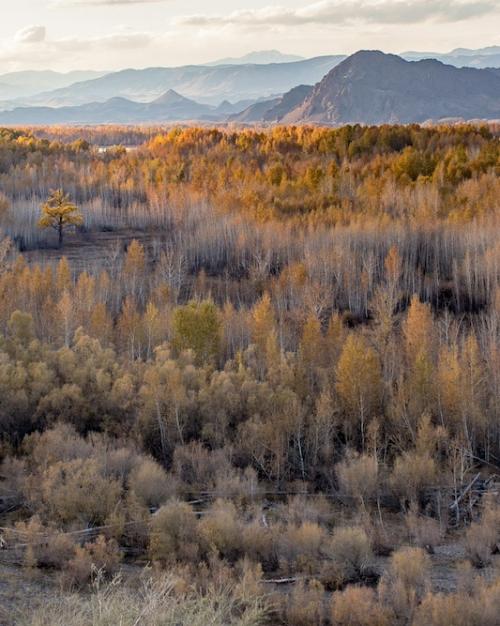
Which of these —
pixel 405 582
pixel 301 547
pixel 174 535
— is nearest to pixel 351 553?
pixel 301 547

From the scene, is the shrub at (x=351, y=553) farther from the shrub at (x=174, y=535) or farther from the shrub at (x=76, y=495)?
the shrub at (x=76, y=495)

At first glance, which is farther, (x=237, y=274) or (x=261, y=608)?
(x=237, y=274)

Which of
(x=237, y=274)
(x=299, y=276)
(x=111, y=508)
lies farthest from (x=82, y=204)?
(x=111, y=508)

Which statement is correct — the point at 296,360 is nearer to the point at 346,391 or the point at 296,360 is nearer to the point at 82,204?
the point at 346,391

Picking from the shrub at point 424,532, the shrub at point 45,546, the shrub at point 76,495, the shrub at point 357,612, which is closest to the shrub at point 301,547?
the shrub at point 357,612

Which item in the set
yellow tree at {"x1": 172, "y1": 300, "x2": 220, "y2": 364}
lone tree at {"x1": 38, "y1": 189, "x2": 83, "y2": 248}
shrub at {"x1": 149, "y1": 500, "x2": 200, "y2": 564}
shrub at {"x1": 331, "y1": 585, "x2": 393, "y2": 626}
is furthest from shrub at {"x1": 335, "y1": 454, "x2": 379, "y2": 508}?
lone tree at {"x1": 38, "y1": 189, "x2": 83, "y2": 248}

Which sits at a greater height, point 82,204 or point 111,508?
point 82,204

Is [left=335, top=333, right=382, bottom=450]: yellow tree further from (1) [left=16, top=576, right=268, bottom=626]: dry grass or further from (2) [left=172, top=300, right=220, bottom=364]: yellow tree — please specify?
(1) [left=16, top=576, right=268, bottom=626]: dry grass

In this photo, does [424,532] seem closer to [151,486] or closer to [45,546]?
[151,486]
